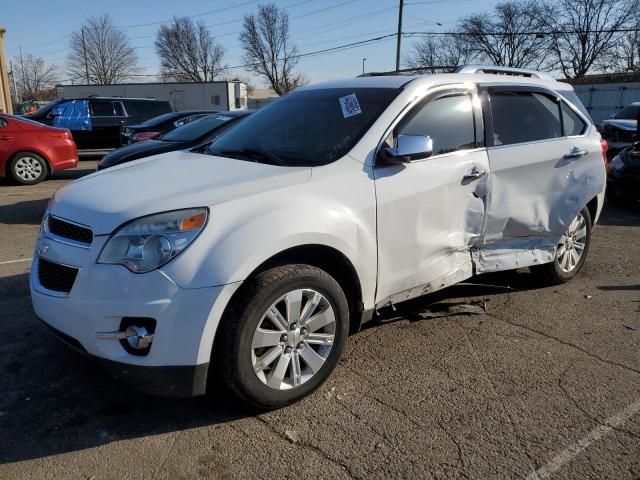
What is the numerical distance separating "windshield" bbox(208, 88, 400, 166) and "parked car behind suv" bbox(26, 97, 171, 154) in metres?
13.1

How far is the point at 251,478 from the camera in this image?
2453mm

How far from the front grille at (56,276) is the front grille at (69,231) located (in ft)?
0.52

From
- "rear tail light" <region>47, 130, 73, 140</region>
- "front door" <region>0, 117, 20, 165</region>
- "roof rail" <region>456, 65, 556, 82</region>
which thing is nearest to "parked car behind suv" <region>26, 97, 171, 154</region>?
"rear tail light" <region>47, 130, 73, 140</region>

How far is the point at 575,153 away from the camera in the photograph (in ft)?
15.1

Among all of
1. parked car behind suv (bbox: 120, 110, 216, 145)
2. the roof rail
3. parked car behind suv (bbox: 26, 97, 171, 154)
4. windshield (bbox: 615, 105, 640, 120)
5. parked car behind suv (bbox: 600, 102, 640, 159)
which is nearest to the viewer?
the roof rail

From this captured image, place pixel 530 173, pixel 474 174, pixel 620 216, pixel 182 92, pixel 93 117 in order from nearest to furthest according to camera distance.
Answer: pixel 474 174 → pixel 530 173 → pixel 620 216 → pixel 93 117 → pixel 182 92

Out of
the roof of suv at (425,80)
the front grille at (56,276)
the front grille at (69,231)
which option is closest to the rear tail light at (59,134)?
the roof of suv at (425,80)

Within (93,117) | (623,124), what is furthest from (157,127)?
(623,124)

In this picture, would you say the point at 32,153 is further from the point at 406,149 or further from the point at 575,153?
the point at 575,153

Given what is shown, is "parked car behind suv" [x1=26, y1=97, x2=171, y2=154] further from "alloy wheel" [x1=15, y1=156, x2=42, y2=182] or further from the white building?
the white building

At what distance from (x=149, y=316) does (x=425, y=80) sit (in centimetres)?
244

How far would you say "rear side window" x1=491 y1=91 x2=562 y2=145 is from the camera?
418 centimetres

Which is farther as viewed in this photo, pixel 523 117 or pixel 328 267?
pixel 523 117

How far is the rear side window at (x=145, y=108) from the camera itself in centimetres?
1656
